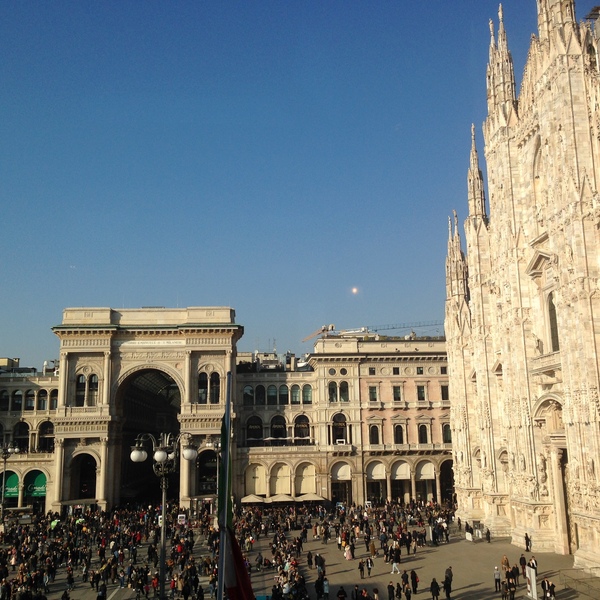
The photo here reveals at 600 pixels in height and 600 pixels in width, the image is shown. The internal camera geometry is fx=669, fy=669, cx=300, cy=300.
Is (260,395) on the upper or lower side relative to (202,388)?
lower

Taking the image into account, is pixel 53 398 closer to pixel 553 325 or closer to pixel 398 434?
pixel 398 434

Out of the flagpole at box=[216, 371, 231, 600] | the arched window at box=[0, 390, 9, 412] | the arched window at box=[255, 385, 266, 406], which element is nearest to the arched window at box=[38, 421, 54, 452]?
the arched window at box=[0, 390, 9, 412]

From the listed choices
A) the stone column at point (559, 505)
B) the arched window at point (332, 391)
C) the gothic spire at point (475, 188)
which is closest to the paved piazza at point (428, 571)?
the stone column at point (559, 505)

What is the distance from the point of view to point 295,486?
6203cm

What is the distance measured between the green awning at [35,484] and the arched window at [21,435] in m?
4.00

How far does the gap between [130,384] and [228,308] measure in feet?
41.0

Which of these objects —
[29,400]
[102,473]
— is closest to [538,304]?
[102,473]

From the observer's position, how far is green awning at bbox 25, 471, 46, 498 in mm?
61500

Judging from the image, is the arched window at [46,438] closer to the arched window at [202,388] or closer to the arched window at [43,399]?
the arched window at [43,399]

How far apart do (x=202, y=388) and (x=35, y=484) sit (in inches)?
706

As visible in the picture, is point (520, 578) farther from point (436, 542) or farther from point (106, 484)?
point (106, 484)

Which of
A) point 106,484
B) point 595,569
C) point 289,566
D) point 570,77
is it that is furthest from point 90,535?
point 570,77

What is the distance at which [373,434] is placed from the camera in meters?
63.9

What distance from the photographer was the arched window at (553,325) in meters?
35.8
